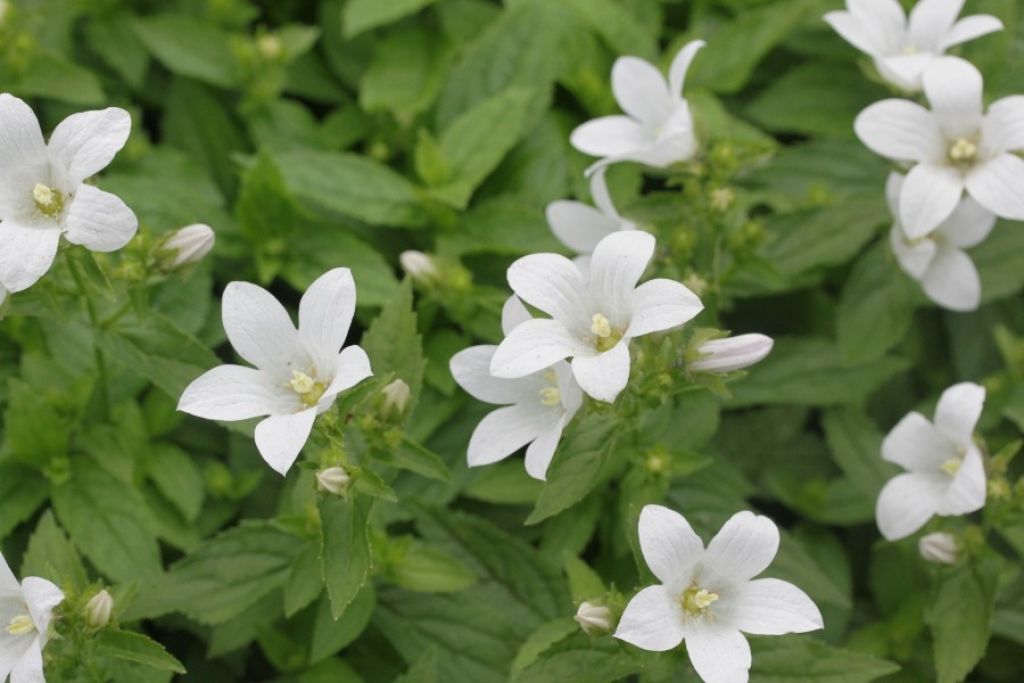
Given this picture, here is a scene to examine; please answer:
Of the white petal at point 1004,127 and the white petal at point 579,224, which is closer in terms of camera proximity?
the white petal at point 1004,127

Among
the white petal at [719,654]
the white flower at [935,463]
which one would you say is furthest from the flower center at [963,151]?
the white petal at [719,654]

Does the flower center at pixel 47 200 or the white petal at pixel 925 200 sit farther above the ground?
the flower center at pixel 47 200

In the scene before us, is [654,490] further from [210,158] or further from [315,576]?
[210,158]

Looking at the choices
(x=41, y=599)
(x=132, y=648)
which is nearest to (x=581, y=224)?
(x=132, y=648)

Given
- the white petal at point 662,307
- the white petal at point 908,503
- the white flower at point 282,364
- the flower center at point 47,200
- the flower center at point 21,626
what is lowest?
the white petal at point 908,503

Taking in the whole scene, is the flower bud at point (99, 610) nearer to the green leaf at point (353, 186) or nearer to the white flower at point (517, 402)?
the white flower at point (517, 402)

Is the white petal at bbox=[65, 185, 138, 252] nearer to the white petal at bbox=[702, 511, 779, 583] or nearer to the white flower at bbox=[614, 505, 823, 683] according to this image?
the white flower at bbox=[614, 505, 823, 683]

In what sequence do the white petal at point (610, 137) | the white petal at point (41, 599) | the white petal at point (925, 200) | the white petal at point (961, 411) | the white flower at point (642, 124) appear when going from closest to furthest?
the white petal at point (41, 599) < the white petal at point (961, 411) < the white petal at point (925, 200) < the white flower at point (642, 124) < the white petal at point (610, 137)

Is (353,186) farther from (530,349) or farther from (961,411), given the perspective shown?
(961,411)
